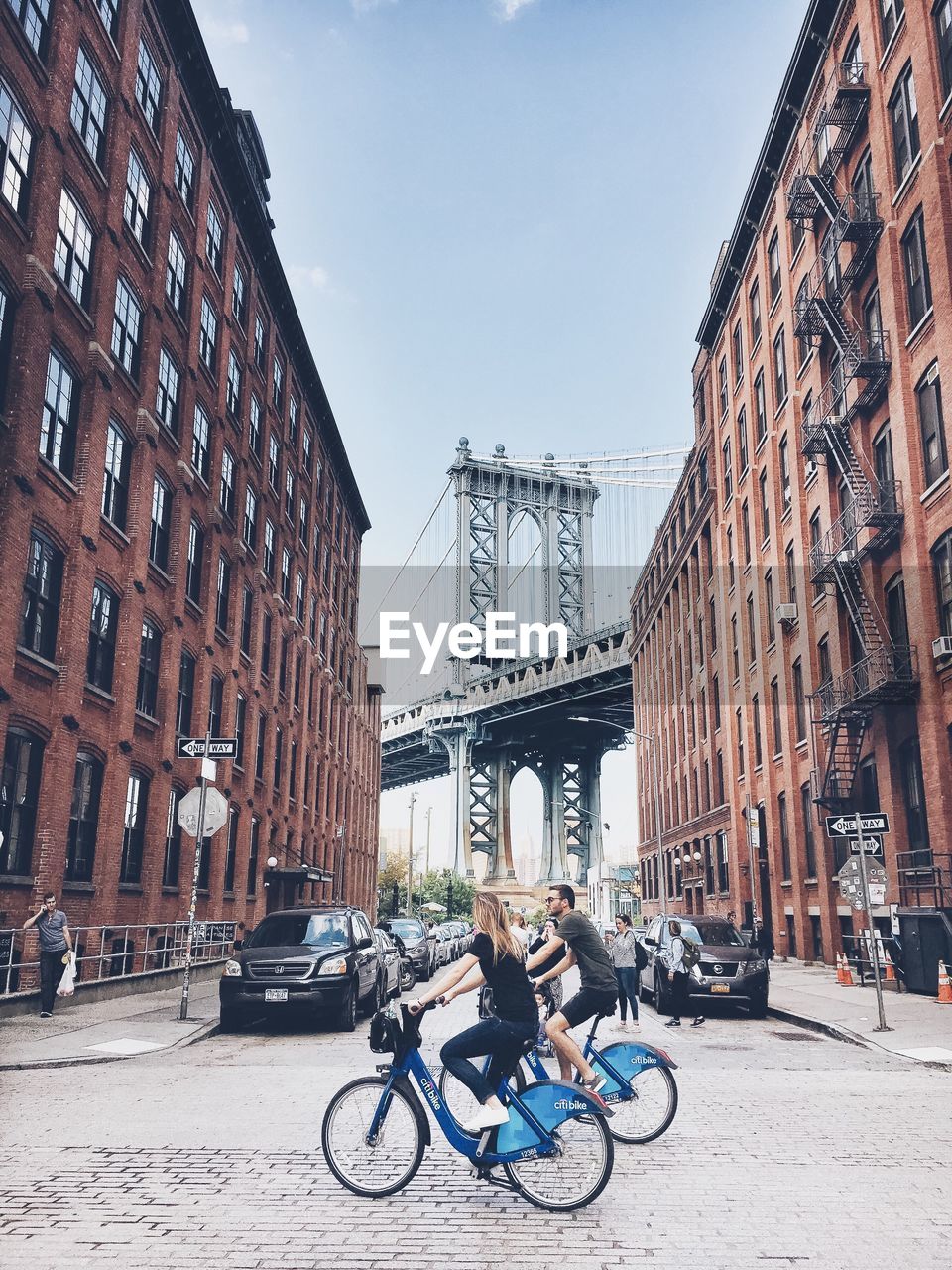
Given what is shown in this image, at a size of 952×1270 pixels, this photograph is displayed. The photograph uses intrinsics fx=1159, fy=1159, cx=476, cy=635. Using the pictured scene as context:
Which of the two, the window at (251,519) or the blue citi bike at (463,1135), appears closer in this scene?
the blue citi bike at (463,1135)

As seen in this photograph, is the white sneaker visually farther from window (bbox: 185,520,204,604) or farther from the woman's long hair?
window (bbox: 185,520,204,604)

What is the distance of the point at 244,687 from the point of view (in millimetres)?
33844

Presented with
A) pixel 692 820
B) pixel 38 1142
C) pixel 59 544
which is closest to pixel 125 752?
pixel 59 544

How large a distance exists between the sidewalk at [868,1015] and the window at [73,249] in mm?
17417

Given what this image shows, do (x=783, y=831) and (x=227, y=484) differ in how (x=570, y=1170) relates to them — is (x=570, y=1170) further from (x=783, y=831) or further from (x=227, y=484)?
(x=783, y=831)

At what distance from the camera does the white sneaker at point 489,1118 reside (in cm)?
647

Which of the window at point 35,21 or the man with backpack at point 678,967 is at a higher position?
the window at point 35,21

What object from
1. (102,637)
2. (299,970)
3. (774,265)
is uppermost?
(774,265)

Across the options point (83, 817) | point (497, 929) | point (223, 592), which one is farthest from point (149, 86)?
point (497, 929)

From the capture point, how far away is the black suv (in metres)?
15.6

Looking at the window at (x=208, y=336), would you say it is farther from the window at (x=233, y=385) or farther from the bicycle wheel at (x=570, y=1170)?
the bicycle wheel at (x=570, y=1170)

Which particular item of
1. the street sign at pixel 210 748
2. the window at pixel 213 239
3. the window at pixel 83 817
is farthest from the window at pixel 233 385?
the street sign at pixel 210 748

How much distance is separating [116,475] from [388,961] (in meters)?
11.1

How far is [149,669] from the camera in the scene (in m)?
25.3
